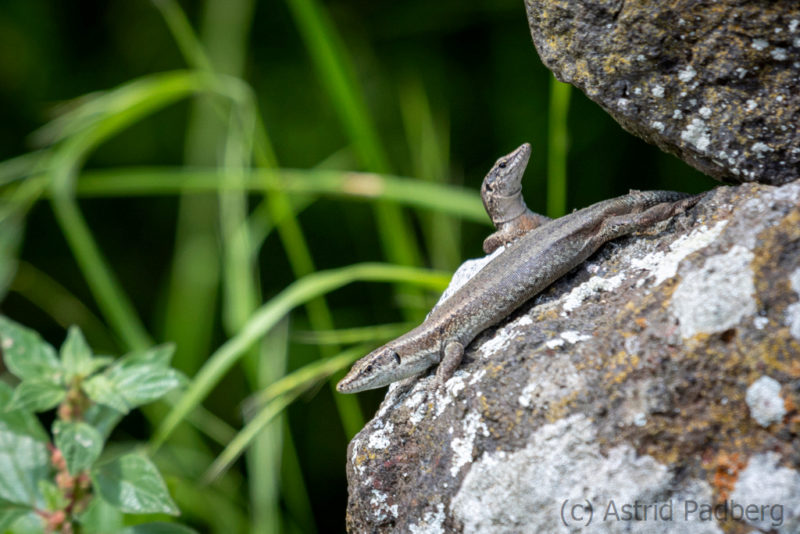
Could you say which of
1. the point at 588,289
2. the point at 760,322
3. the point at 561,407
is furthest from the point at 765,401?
the point at 588,289

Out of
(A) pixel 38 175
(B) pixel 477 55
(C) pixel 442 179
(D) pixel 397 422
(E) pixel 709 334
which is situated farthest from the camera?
(B) pixel 477 55

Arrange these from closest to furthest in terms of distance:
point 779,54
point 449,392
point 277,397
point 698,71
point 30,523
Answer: point 779,54, point 698,71, point 449,392, point 30,523, point 277,397

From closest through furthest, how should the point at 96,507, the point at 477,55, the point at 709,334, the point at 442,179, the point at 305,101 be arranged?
the point at 709,334 → the point at 96,507 → the point at 442,179 → the point at 477,55 → the point at 305,101

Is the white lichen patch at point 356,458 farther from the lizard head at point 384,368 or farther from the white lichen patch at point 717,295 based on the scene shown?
the white lichen patch at point 717,295

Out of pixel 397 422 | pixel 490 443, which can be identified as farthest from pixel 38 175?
pixel 490 443

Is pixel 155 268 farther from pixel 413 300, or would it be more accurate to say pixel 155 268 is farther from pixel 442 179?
pixel 413 300

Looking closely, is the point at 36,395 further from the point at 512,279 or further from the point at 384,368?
the point at 512,279
